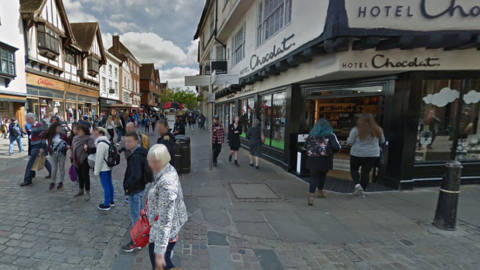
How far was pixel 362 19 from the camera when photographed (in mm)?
4371

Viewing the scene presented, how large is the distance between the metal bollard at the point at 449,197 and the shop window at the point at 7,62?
19.0 meters

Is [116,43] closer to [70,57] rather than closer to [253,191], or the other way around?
[70,57]

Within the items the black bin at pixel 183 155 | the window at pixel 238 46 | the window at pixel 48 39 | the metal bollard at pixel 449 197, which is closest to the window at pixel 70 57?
the window at pixel 48 39

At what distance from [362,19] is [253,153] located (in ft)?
15.0

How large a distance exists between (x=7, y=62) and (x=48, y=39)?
164 inches

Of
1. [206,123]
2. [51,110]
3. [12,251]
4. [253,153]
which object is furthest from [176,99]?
[12,251]

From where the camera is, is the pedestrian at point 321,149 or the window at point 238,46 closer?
the pedestrian at point 321,149

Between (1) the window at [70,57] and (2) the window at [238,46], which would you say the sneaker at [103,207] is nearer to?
(2) the window at [238,46]

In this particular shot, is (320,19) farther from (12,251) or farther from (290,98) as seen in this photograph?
(12,251)

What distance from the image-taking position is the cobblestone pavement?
9.04 ft

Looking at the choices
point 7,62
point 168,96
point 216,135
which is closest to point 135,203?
point 216,135

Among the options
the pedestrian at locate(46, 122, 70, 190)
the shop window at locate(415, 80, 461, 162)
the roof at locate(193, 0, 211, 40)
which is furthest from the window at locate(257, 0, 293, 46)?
the roof at locate(193, 0, 211, 40)

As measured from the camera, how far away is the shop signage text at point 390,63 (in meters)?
4.73

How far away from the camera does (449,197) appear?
3484 mm
